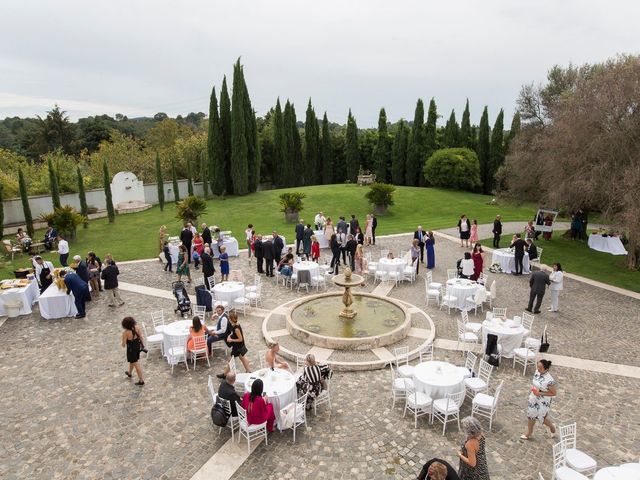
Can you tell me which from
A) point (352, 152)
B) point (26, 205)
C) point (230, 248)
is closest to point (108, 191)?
point (26, 205)

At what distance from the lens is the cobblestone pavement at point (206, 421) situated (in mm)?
6836

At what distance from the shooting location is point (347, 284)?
459 inches

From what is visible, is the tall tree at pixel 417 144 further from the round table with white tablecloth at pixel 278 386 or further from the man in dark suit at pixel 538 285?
the round table with white tablecloth at pixel 278 386

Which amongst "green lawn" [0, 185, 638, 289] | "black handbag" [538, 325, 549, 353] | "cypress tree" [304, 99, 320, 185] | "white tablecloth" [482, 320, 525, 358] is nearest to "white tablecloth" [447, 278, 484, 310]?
"white tablecloth" [482, 320, 525, 358]

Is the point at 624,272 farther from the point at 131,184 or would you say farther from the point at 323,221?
the point at 131,184

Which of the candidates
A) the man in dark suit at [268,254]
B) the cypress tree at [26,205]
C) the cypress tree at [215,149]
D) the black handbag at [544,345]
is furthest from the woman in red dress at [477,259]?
the cypress tree at [215,149]

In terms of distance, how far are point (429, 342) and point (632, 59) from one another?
15.6 metres

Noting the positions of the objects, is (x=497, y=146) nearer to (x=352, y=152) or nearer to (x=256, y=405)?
(x=352, y=152)

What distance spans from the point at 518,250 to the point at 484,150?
31560mm

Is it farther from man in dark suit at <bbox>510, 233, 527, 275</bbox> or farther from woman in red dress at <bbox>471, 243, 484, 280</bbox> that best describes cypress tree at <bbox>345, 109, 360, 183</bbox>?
woman in red dress at <bbox>471, 243, 484, 280</bbox>

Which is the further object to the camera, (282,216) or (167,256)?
(282,216)

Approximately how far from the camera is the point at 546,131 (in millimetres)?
22125

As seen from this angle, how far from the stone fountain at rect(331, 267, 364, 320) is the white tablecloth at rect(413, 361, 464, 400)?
3539mm

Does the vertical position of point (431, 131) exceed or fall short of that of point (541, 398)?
it exceeds it
